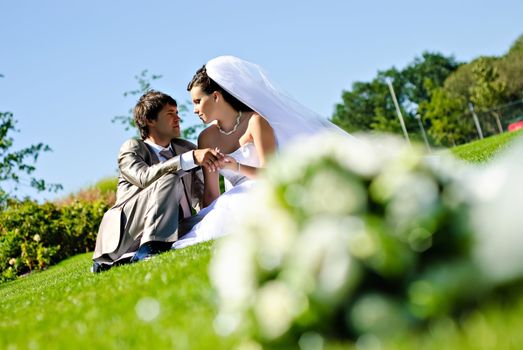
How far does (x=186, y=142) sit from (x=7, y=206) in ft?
46.1

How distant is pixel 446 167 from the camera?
281 cm

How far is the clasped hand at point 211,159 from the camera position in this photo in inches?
317

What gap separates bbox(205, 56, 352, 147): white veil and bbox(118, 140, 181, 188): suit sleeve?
1194 mm

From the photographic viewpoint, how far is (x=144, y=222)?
28.8 ft

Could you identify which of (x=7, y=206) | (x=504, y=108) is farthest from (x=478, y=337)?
(x=504, y=108)

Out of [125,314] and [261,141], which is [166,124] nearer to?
[261,141]

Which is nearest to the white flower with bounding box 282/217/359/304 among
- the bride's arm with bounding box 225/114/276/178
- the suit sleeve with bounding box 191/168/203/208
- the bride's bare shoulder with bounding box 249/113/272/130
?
the bride's arm with bounding box 225/114/276/178

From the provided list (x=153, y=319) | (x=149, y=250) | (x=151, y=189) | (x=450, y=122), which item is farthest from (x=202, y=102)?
(x=450, y=122)

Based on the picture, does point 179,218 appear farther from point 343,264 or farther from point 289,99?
point 343,264

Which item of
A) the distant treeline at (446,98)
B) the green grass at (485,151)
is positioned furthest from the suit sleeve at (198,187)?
the distant treeline at (446,98)

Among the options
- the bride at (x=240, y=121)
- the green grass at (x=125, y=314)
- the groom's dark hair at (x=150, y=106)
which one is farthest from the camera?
the groom's dark hair at (x=150, y=106)

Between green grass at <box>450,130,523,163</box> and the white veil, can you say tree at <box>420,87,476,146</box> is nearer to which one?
green grass at <box>450,130,523,163</box>

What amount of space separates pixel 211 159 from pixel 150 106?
1580 mm

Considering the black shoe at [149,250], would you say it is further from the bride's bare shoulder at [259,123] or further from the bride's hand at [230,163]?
the bride's bare shoulder at [259,123]
